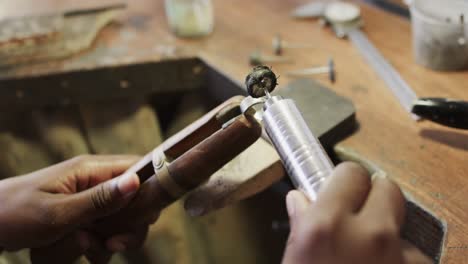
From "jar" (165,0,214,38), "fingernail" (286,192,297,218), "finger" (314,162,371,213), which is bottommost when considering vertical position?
"fingernail" (286,192,297,218)

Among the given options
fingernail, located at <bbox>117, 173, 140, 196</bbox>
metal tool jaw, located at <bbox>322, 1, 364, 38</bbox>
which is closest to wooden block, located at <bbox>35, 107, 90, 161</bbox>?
fingernail, located at <bbox>117, 173, 140, 196</bbox>

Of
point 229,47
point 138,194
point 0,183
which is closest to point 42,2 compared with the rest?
point 229,47

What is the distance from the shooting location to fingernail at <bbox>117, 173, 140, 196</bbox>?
1.88ft

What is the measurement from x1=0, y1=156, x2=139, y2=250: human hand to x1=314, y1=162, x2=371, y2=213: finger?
0.94 feet

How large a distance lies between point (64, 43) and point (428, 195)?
29.7 inches

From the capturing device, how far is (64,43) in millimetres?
931

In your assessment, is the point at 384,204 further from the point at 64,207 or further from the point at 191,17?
the point at 191,17

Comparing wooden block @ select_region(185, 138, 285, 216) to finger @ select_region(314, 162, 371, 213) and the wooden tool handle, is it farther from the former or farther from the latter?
finger @ select_region(314, 162, 371, 213)

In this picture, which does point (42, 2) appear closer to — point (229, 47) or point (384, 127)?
point (229, 47)

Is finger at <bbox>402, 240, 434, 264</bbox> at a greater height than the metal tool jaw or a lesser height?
lesser

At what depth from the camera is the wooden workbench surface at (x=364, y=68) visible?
584 millimetres

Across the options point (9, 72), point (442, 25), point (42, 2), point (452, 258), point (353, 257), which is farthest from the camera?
point (42, 2)

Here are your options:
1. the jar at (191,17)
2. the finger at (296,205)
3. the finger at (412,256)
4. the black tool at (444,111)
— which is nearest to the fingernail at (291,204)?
the finger at (296,205)

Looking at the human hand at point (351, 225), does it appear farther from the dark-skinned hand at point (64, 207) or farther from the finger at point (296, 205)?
the dark-skinned hand at point (64, 207)
